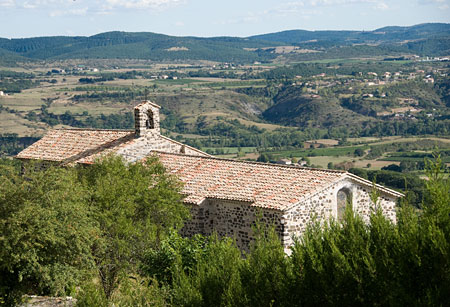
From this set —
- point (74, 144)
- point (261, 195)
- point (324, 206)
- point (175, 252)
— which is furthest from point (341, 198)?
point (74, 144)

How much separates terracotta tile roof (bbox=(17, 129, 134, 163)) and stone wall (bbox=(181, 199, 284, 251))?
23.0ft

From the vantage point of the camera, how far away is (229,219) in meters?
20.9

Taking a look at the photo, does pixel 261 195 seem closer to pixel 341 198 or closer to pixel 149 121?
pixel 341 198

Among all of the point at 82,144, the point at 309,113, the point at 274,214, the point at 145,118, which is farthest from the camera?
the point at 309,113

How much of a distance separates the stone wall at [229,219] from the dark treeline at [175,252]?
3.05 feet

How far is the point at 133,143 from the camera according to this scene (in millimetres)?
26906

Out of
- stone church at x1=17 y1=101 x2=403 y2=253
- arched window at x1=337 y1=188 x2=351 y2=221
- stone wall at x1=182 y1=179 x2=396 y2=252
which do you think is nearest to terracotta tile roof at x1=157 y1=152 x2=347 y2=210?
stone church at x1=17 y1=101 x2=403 y2=253

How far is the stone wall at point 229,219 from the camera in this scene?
64.4 ft

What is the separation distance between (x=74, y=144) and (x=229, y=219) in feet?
36.3

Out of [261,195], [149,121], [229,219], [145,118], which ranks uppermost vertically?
[145,118]

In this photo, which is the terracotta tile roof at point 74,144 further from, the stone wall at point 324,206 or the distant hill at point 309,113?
the distant hill at point 309,113

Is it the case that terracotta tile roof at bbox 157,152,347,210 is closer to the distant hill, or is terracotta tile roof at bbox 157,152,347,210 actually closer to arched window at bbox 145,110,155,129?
arched window at bbox 145,110,155,129

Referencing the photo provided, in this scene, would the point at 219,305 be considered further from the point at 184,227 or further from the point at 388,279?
the point at 184,227

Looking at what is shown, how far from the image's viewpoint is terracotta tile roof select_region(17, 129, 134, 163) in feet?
90.5
